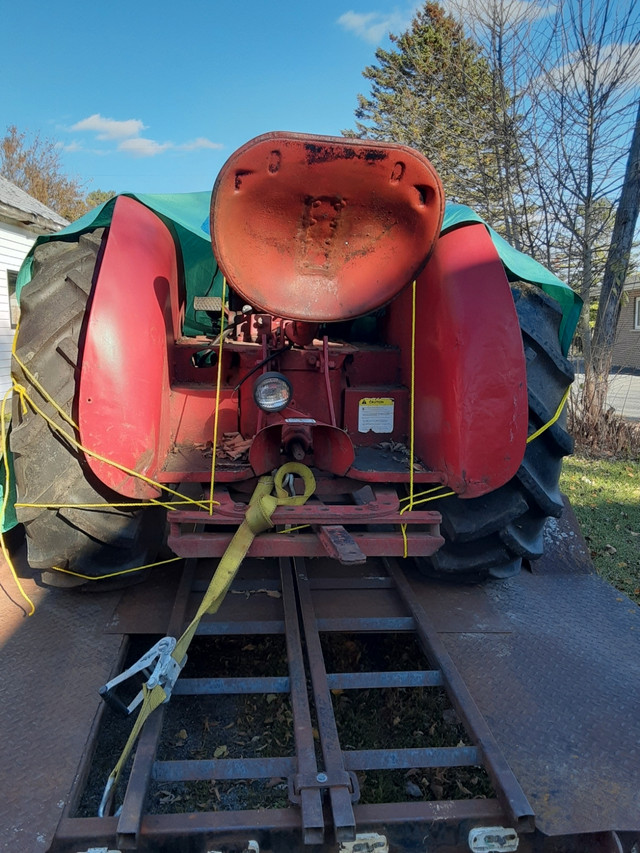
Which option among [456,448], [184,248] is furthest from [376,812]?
[184,248]

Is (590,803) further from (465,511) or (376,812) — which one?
(465,511)

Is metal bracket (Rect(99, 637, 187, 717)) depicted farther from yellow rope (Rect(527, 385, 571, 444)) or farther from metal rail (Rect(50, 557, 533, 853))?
yellow rope (Rect(527, 385, 571, 444))

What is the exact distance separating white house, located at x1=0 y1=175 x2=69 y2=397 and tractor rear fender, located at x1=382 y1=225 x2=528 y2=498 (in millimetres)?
10318

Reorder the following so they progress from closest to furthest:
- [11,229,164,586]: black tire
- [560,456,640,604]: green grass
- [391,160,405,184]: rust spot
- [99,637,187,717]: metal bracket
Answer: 1. [99,637,187,717]: metal bracket
2. [391,160,405,184]: rust spot
3. [11,229,164,586]: black tire
4. [560,456,640,604]: green grass

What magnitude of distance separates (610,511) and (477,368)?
3.36 metres

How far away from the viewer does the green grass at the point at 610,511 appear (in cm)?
399

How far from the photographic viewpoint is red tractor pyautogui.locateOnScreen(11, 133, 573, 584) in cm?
227

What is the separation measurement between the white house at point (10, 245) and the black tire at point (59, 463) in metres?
9.40

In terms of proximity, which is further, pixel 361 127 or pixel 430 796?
pixel 361 127

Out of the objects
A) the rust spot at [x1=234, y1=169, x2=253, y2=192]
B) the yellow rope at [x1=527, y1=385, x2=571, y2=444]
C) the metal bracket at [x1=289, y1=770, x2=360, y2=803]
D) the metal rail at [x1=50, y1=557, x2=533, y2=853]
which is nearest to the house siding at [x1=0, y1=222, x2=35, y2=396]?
the rust spot at [x1=234, y1=169, x2=253, y2=192]

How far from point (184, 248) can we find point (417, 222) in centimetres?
212

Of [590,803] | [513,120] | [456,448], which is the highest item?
[513,120]

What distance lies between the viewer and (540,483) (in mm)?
2668

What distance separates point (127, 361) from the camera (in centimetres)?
244
